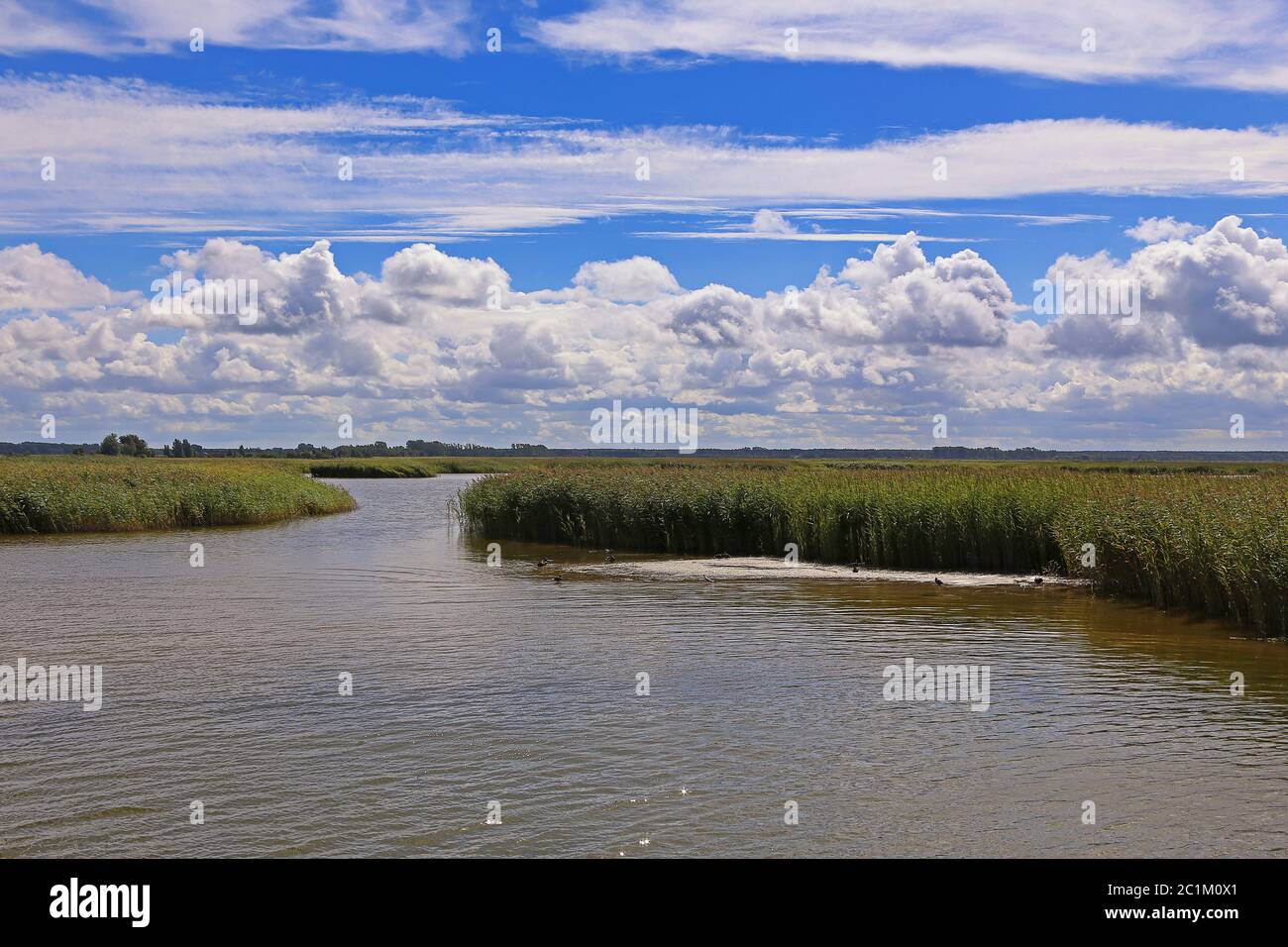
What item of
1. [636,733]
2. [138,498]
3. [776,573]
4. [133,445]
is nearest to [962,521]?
[776,573]

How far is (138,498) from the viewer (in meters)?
47.7

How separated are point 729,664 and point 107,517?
1493 inches

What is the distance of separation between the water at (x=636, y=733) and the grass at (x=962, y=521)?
1380mm

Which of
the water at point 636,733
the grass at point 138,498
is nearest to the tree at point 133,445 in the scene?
the grass at point 138,498

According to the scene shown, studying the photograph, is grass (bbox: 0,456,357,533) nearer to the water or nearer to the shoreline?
the water

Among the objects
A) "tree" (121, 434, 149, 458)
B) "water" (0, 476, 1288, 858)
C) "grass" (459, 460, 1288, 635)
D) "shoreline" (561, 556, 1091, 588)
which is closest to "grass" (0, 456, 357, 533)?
"grass" (459, 460, 1288, 635)

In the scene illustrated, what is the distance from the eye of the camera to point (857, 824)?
1020cm

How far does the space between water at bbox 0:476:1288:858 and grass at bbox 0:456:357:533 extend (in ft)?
75.4

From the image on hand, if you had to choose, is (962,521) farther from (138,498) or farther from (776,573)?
(138,498)

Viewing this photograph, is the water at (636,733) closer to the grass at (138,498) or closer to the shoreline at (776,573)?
the shoreline at (776,573)

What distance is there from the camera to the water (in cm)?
997

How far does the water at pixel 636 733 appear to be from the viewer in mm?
9969

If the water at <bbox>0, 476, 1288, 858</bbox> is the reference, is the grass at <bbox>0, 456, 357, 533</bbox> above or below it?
above

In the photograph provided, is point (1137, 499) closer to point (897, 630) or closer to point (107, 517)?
point (897, 630)
